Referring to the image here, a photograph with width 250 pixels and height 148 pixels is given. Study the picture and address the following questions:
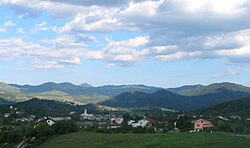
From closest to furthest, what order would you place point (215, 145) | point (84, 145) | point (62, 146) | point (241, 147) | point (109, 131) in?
point (241, 147), point (215, 145), point (84, 145), point (62, 146), point (109, 131)

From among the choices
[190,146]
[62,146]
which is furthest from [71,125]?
[190,146]

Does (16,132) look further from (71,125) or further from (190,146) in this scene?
(190,146)

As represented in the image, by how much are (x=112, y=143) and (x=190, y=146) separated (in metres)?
16.3

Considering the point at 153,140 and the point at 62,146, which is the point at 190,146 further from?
the point at 62,146

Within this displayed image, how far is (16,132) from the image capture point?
94562 millimetres

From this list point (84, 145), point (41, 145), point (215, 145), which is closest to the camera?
point (215, 145)

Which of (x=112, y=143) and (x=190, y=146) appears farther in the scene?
(x=112, y=143)

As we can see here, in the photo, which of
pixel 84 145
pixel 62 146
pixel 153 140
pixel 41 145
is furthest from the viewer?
pixel 41 145

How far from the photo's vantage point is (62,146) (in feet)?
234

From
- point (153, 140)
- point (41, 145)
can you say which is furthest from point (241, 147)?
point (41, 145)

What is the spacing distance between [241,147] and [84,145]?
27645 millimetres

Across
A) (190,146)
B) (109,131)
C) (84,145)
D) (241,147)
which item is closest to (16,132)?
(109,131)

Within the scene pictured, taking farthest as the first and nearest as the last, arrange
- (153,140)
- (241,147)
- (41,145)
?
(41,145), (153,140), (241,147)

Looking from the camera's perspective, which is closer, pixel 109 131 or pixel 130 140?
pixel 130 140
